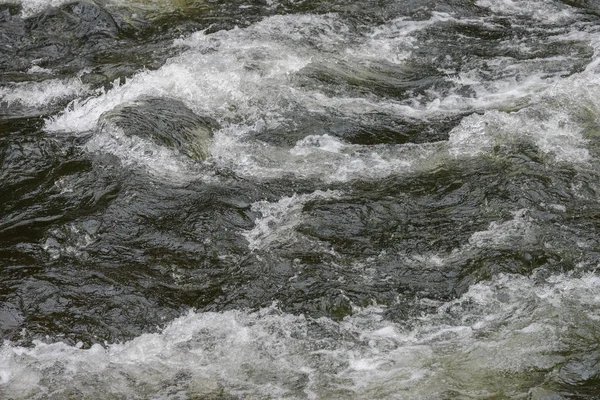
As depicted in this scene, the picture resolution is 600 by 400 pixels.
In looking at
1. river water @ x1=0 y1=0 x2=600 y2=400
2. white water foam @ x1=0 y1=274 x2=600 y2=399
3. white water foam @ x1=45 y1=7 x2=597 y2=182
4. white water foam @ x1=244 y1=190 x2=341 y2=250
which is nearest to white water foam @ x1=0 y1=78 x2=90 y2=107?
river water @ x1=0 y1=0 x2=600 y2=400

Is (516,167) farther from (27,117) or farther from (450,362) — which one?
(27,117)

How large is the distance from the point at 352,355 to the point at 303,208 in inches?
65.3

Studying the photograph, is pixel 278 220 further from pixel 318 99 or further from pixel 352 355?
pixel 318 99

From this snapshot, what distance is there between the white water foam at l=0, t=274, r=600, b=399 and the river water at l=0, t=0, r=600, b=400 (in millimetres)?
17

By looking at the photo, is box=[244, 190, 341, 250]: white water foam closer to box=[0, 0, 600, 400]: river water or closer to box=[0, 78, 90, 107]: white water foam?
box=[0, 0, 600, 400]: river water

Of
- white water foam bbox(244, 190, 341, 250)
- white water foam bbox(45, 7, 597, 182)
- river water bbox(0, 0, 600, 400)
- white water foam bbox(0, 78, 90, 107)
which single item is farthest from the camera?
white water foam bbox(0, 78, 90, 107)

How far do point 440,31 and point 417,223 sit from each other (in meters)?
3.83

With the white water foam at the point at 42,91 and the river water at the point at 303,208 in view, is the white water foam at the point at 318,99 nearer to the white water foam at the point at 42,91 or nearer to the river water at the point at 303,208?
the river water at the point at 303,208

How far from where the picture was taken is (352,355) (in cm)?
478

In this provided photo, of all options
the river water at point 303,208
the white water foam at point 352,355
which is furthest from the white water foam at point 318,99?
the white water foam at point 352,355

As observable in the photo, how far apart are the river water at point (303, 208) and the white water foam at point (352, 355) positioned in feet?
0.05

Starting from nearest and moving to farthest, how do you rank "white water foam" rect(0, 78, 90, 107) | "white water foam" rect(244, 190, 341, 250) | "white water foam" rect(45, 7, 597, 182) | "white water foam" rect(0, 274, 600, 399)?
1. "white water foam" rect(0, 274, 600, 399)
2. "white water foam" rect(244, 190, 341, 250)
3. "white water foam" rect(45, 7, 597, 182)
4. "white water foam" rect(0, 78, 90, 107)

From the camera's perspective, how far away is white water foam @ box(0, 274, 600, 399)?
455cm

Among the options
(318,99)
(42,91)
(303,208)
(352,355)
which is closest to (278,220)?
(303,208)
